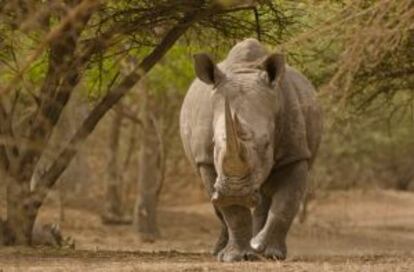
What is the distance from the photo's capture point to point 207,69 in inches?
384

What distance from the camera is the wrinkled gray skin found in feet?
29.6

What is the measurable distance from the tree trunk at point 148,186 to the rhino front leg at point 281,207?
11357 millimetres

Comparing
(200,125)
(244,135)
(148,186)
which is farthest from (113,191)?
(244,135)

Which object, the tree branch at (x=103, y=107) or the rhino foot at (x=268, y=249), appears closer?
the rhino foot at (x=268, y=249)

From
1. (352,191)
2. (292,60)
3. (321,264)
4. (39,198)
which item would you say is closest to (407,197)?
(352,191)

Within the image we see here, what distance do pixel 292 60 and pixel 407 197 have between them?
2547 cm

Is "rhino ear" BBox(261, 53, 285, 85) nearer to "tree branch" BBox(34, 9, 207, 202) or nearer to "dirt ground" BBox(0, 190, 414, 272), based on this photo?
"dirt ground" BBox(0, 190, 414, 272)

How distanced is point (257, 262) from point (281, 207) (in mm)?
747

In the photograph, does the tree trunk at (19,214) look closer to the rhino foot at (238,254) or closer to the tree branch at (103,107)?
the tree branch at (103,107)

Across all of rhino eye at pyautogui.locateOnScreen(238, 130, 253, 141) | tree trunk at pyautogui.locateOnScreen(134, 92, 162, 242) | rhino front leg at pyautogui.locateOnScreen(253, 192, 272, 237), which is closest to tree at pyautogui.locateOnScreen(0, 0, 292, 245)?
rhino front leg at pyautogui.locateOnScreen(253, 192, 272, 237)

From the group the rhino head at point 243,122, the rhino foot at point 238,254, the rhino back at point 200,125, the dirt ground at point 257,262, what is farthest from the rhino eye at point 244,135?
the rhino foot at point 238,254

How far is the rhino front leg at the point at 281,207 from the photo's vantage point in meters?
9.82

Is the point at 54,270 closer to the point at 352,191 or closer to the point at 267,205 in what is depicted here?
the point at 267,205

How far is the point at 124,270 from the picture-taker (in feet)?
28.8
